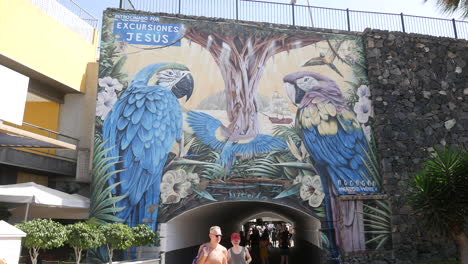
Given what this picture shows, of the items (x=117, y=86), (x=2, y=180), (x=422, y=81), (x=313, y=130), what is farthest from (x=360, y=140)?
(x=2, y=180)

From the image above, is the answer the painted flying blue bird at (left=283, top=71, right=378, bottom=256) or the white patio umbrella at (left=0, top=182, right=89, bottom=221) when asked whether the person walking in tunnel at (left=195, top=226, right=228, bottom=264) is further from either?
the painted flying blue bird at (left=283, top=71, right=378, bottom=256)

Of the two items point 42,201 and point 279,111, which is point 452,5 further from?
point 42,201

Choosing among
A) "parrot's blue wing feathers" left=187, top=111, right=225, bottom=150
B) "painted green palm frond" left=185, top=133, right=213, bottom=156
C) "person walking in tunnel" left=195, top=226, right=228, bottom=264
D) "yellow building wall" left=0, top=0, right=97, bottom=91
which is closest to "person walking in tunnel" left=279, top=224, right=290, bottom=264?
"parrot's blue wing feathers" left=187, top=111, right=225, bottom=150

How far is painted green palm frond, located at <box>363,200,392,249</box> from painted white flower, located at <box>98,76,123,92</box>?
920cm

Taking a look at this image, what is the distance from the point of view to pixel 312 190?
1278 centimetres

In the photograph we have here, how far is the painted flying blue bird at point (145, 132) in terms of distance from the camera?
12.2 m

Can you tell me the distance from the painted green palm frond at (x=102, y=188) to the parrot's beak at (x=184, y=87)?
9.77 feet

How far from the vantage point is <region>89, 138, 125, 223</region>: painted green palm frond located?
12008mm

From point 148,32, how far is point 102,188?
5558mm

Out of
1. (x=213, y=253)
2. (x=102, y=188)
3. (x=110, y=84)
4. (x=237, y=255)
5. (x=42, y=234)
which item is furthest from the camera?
(x=110, y=84)

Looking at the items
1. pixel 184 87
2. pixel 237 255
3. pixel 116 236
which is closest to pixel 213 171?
pixel 184 87

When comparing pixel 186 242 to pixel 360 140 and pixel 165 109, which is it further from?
pixel 360 140

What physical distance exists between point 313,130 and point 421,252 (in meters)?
5.33

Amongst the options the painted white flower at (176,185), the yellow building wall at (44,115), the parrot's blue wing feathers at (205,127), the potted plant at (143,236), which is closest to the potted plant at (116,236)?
the potted plant at (143,236)
